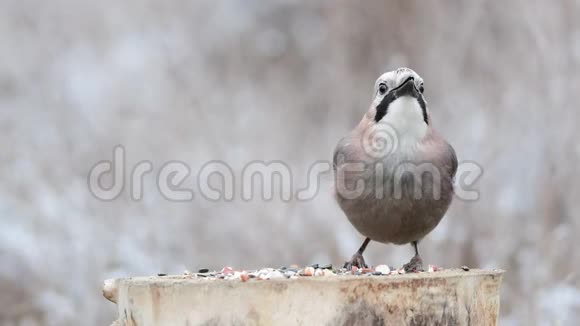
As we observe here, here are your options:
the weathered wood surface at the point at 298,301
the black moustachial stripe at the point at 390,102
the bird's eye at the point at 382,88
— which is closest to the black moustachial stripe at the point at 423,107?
the black moustachial stripe at the point at 390,102

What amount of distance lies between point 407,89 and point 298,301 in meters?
1.61

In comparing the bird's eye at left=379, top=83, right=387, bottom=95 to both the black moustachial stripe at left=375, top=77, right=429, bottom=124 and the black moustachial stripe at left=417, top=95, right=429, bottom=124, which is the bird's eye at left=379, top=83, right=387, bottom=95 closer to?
the black moustachial stripe at left=375, top=77, right=429, bottom=124

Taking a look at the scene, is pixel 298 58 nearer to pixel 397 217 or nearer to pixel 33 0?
pixel 33 0

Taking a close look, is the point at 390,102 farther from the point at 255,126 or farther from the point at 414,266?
the point at 255,126

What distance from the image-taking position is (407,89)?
4.68 meters

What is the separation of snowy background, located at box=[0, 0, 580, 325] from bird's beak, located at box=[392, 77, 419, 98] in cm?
258

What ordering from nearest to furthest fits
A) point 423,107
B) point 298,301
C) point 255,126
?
1. point 298,301
2. point 423,107
3. point 255,126

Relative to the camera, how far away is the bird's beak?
4676mm

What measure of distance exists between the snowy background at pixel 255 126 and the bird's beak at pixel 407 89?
2584 millimetres

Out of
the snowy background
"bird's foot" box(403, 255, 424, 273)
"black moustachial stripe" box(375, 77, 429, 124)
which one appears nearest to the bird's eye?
"black moustachial stripe" box(375, 77, 429, 124)

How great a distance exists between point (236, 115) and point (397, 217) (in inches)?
159

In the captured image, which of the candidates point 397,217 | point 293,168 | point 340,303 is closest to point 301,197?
point 293,168

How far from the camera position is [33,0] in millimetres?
9133

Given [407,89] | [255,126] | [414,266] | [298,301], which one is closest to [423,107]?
[407,89]
